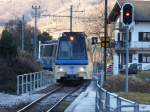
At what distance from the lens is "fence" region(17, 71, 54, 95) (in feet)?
121

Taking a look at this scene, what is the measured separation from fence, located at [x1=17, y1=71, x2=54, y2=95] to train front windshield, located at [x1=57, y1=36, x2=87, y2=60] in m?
1.99

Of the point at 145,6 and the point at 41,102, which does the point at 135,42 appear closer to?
the point at 145,6

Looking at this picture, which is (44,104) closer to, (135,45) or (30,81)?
(30,81)

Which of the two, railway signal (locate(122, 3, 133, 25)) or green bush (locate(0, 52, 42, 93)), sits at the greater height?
railway signal (locate(122, 3, 133, 25))

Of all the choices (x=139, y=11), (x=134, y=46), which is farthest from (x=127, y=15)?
(x=139, y=11)

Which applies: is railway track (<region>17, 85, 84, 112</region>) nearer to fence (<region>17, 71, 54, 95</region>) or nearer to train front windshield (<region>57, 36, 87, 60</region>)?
fence (<region>17, 71, 54, 95</region>)

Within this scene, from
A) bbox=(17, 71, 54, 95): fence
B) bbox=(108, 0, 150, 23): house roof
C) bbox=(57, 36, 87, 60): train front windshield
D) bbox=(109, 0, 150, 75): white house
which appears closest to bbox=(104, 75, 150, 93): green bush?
bbox=(57, 36, 87, 60): train front windshield

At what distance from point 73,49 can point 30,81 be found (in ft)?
26.0

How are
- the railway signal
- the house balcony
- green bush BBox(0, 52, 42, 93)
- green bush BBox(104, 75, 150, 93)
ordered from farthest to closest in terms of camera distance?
1. the house balcony
2. green bush BBox(104, 75, 150, 93)
3. green bush BBox(0, 52, 42, 93)
4. the railway signal

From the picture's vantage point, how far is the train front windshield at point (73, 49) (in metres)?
46.2

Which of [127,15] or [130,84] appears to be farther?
[130,84]

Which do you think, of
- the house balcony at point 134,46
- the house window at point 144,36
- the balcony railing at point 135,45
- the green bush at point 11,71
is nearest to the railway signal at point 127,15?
the green bush at point 11,71

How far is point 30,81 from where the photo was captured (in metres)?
39.1

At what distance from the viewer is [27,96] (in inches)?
1409
